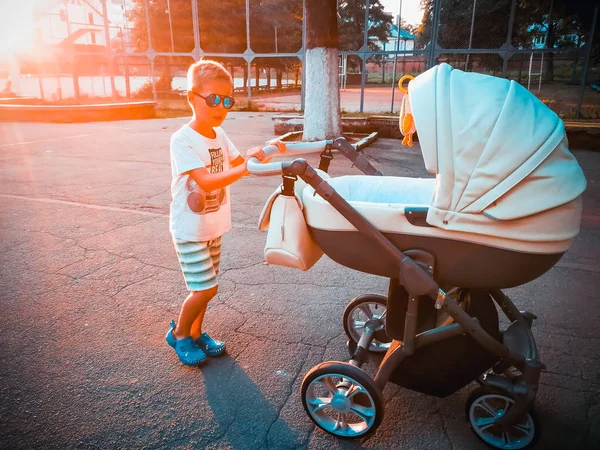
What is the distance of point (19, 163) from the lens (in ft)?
28.1

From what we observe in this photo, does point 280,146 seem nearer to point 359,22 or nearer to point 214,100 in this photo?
point 214,100

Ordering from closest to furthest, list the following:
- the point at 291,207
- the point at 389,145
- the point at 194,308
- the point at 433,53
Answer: the point at 291,207 → the point at 194,308 → the point at 389,145 → the point at 433,53

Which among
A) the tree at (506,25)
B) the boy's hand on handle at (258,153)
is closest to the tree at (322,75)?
the tree at (506,25)

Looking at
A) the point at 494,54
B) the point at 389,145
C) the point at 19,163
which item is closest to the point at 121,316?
the point at 19,163

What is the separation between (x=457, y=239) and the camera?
1.92 m

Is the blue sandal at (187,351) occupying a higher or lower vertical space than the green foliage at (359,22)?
lower

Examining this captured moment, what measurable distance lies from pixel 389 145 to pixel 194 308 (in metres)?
9.17

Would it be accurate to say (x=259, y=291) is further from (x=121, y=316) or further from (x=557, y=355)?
(x=557, y=355)

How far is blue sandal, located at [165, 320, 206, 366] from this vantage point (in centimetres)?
274

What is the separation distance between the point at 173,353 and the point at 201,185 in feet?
3.89

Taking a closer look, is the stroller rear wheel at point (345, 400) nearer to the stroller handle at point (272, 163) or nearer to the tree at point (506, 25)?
the stroller handle at point (272, 163)

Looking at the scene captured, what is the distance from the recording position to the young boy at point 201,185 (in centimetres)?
240

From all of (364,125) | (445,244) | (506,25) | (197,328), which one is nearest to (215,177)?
(197,328)

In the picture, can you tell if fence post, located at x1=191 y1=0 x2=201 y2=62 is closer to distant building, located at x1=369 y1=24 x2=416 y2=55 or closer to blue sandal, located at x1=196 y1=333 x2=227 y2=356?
distant building, located at x1=369 y1=24 x2=416 y2=55
